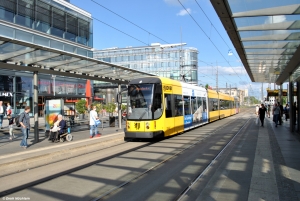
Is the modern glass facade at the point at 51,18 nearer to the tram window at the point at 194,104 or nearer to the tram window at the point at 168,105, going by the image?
the tram window at the point at 194,104

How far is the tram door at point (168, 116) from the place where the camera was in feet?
47.0

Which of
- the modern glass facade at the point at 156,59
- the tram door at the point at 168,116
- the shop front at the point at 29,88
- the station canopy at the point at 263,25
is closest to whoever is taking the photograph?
the station canopy at the point at 263,25

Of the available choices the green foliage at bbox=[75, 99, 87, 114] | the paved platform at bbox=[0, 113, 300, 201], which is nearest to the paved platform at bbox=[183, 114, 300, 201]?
the paved platform at bbox=[0, 113, 300, 201]

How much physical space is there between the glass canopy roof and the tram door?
11.4 feet

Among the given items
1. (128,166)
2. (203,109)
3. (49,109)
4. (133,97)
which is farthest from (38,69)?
(203,109)

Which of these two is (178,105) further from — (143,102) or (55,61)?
(55,61)

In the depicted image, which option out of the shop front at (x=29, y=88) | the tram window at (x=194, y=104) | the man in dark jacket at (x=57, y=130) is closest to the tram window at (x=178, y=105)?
the tram window at (x=194, y=104)

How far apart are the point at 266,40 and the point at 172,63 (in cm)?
6735

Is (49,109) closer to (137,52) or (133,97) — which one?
(133,97)

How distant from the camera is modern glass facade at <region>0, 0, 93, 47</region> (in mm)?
25423

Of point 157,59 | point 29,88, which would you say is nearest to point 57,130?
point 29,88

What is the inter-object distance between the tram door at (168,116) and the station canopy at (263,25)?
419cm

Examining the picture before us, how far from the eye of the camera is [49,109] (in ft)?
52.0

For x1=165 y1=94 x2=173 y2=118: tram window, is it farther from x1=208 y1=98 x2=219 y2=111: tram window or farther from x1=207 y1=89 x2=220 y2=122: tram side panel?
x1=208 y1=98 x2=219 y2=111: tram window
